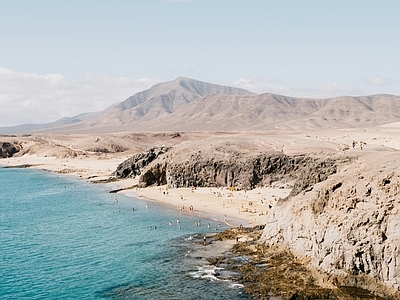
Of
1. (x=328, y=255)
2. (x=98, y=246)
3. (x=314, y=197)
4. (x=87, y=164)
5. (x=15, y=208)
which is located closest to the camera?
(x=328, y=255)

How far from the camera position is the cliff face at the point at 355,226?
28531mm

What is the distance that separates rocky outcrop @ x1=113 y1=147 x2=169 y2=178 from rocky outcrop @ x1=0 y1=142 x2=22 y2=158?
100060mm

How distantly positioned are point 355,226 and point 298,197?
8.44 m

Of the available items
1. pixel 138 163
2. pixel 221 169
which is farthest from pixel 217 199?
pixel 138 163

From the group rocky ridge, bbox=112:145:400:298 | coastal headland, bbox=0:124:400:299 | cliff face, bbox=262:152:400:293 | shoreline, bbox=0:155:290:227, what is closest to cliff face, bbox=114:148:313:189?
coastal headland, bbox=0:124:400:299

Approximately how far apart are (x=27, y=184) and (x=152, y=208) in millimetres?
46612

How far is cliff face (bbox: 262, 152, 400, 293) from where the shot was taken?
28531mm

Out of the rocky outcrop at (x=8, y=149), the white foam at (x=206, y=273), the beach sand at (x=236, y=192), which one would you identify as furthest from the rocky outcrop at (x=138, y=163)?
the rocky outcrop at (x=8, y=149)

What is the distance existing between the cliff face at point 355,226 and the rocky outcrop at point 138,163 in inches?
2431

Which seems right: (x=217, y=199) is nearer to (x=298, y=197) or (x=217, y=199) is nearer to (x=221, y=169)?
(x=221, y=169)

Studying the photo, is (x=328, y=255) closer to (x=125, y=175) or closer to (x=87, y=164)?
(x=125, y=175)

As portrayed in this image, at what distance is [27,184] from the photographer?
322ft

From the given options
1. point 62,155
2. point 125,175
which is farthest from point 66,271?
point 62,155

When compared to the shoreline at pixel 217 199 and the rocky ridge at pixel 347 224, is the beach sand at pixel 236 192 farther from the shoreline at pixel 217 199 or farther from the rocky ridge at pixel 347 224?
the rocky ridge at pixel 347 224
